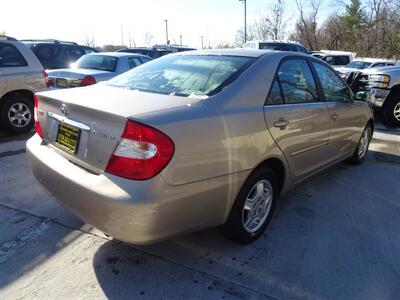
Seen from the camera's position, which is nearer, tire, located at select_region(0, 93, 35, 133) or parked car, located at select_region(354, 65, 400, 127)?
tire, located at select_region(0, 93, 35, 133)

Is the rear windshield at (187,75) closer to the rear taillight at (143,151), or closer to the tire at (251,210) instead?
the rear taillight at (143,151)

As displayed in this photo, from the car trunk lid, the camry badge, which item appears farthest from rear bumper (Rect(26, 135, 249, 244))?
the camry badge

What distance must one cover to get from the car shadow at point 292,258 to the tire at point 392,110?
509cm

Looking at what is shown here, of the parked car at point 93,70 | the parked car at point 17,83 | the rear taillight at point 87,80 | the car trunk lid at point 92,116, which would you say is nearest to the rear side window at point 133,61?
the parked car at point 93,70

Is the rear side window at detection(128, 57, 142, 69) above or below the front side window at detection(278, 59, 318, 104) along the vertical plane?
above

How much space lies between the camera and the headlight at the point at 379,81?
812cm

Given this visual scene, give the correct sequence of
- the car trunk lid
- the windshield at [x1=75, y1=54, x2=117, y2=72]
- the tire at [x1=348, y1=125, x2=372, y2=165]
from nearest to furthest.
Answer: the car trunk lid, the tire at [x1=348, y1=125, x2=372, y2=165], the windshield at [x1=75, y1=54, x2=117, y2=72]

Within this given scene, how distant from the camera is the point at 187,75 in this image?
3.17 meters

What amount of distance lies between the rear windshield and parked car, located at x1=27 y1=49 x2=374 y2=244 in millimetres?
11

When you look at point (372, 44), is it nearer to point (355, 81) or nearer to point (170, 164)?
point (355, 81)

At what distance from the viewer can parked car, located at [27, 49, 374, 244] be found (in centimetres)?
224

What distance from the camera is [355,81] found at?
7715 mm

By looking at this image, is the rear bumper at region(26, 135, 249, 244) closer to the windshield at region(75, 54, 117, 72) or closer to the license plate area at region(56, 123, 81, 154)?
the license plate area at region(56, 123, 81, 154)

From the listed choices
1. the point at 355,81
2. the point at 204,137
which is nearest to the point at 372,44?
the point at 355,81
